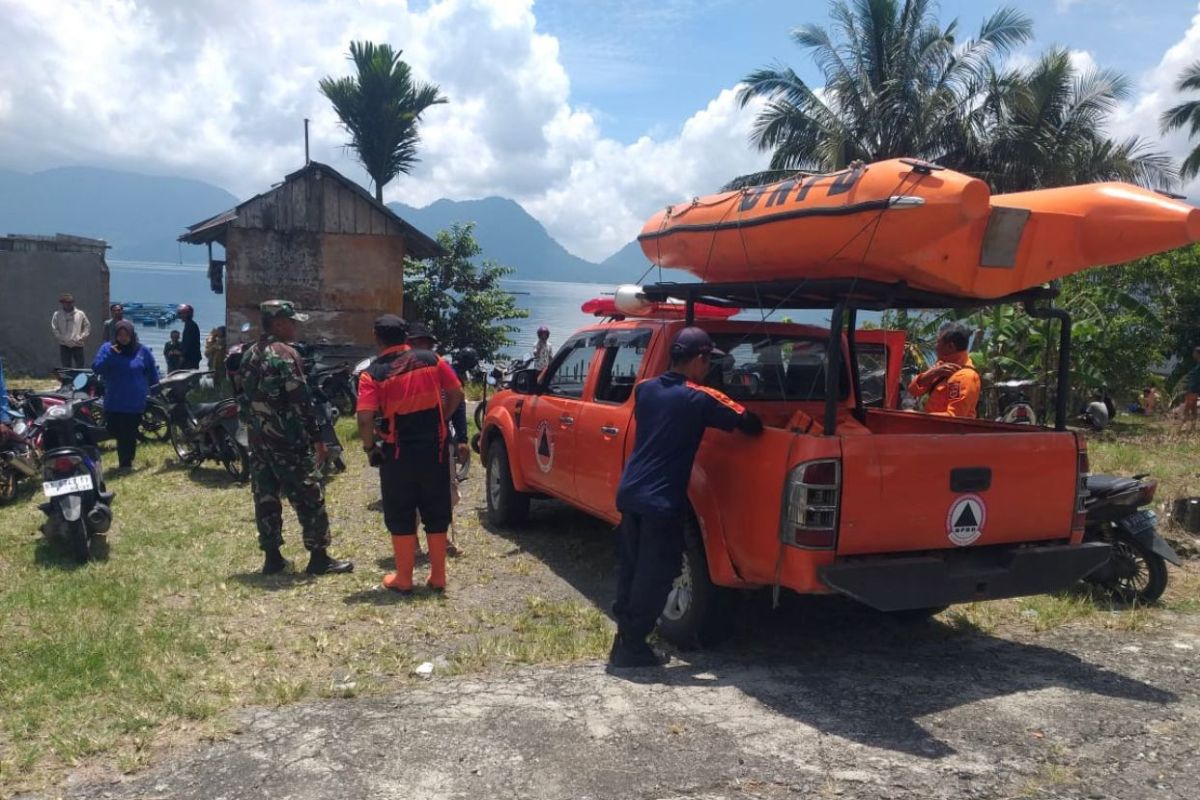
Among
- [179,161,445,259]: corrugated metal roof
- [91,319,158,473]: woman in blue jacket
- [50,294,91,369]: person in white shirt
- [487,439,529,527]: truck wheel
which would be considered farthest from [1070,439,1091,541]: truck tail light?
[50,294,91,369]: person in white shirt

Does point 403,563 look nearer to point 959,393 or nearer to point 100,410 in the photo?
point 959,393

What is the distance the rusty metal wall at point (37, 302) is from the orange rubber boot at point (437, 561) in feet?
50.0

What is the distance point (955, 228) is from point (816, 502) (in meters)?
1.33

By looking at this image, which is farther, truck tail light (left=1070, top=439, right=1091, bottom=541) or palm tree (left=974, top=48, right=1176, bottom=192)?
palm tree (left=974, top=48, right=1176, bottom=192)

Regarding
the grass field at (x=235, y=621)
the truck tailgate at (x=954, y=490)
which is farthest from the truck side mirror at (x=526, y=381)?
the truck tailgate at (x=954, y=490)

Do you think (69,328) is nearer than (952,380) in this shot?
No

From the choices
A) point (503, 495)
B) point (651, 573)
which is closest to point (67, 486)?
point (503, 495)

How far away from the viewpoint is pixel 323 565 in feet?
21.1

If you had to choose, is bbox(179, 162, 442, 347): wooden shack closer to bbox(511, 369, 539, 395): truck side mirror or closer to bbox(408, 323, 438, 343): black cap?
bbox(511, 369, 539, 395): truck side mirror

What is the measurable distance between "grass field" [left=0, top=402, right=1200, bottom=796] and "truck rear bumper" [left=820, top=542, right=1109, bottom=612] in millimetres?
1034

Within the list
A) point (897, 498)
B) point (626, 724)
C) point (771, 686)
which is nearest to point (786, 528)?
point (897, 498)

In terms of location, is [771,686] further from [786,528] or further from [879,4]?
[879,4]

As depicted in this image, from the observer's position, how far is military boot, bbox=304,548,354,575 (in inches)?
252

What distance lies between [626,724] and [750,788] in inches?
26.9
